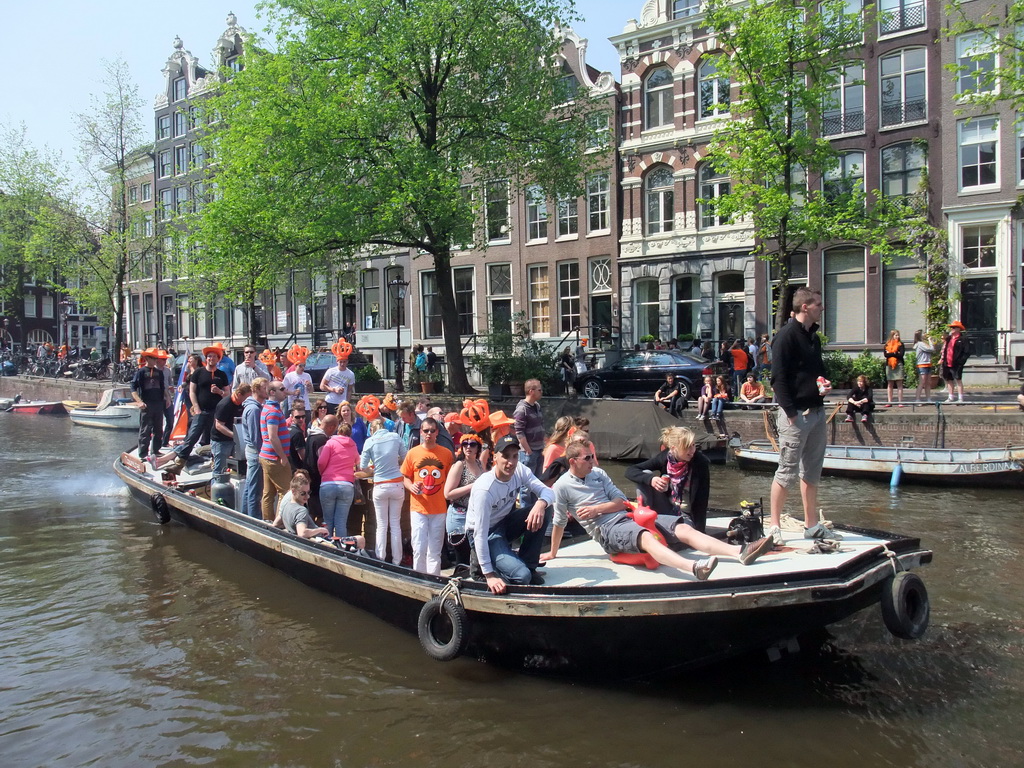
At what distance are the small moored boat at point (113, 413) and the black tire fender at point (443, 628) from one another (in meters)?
22.5

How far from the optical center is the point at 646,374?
2059cm

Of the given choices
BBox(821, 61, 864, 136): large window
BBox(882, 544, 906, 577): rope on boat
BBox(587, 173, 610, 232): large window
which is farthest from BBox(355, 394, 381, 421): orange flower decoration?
BBox(587, 173, 610, 232): large window

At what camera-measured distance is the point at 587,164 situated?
74.7ft

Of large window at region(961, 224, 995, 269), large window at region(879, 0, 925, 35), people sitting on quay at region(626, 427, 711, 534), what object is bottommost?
people sitting on quay at region(626, 427, 711, 534)

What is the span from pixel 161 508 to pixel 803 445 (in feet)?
30.8

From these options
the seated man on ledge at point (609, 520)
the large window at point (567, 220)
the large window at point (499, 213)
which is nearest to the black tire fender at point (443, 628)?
the seated man on ledge at point (609, 520)

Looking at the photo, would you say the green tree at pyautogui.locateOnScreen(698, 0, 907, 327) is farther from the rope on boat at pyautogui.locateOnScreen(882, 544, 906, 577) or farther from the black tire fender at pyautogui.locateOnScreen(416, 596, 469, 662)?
the black tire fender at pyautogui.locateOnScreen(416, 596, 469, 662)

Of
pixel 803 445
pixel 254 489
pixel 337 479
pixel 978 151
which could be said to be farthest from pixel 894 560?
pixel 978 151

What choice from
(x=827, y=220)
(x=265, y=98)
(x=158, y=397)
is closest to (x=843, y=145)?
(x=827, y=220)

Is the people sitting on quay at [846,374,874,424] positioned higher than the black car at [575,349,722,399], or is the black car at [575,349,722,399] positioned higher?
the black car at [575,349,722,399]

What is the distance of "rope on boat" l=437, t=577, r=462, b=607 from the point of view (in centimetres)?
629

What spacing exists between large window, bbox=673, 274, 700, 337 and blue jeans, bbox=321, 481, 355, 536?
20.3 m

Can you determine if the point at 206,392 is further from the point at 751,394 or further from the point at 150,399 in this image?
the point at 751,394

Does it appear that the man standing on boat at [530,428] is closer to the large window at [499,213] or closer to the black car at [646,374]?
the black car at [646,374]
